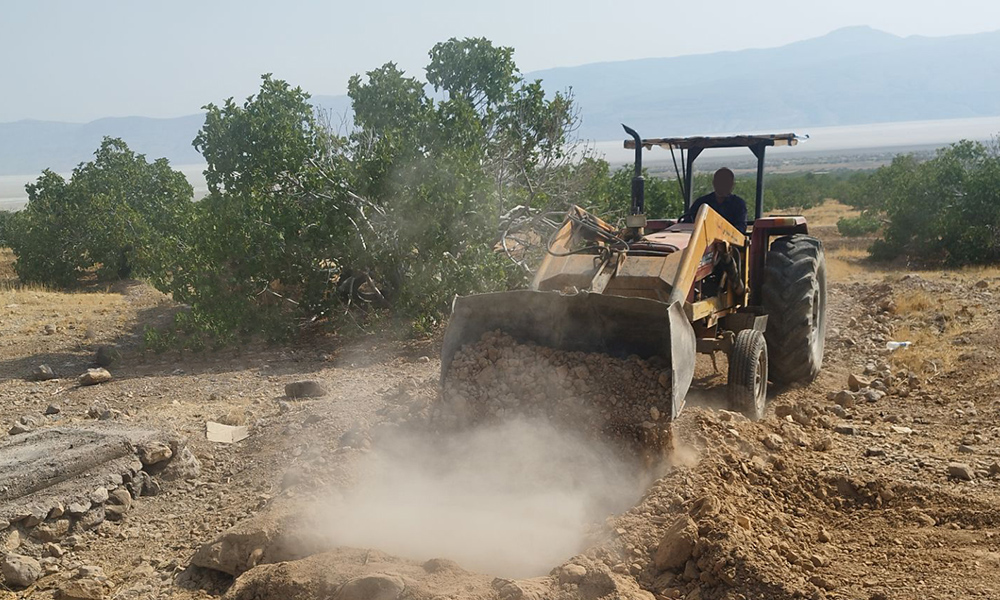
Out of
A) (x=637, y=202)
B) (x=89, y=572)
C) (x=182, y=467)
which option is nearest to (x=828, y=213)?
(x=637, y=202)

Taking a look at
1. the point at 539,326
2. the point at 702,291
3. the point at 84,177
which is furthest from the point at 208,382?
the point at 84,177

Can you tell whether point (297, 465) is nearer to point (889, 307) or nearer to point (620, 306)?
point (620, 306)

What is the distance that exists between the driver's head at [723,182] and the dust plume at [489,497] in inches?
132

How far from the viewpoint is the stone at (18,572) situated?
A: 503 cm

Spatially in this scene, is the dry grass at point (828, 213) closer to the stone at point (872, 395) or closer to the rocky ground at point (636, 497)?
the stone at point (872, 395)

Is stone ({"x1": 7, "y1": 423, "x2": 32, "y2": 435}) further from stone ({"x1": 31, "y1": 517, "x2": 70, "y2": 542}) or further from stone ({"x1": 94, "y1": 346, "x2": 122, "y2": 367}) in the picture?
stone ({"x1": 94, "y1": 346, "x2": 122, "y2": 367})

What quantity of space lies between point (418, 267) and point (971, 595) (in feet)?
25.9

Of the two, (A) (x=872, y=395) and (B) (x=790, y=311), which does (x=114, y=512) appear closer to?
(B) (x=790, y=311)

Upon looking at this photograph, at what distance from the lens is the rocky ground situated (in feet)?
13.8

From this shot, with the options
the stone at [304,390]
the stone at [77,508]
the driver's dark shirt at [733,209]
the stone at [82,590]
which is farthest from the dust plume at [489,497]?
the driver's dark shirt at [733,209]

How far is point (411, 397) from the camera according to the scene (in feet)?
23.5

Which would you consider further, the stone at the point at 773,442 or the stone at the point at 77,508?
the stone at the point at 773,442

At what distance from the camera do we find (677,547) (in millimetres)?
4340

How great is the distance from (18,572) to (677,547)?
12.3ft
